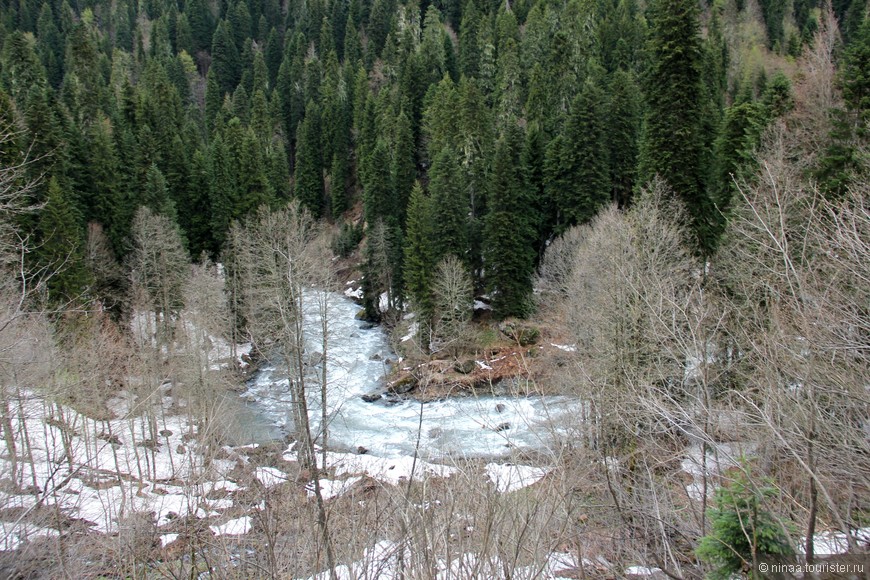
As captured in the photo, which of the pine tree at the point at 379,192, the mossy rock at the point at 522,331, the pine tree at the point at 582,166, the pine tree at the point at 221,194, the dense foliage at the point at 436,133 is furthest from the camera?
the pine tree at the point at 379,192

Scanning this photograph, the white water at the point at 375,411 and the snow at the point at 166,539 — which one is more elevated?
the snow at the point at 166,539

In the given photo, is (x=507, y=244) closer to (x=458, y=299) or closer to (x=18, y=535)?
(x=458, y=299)

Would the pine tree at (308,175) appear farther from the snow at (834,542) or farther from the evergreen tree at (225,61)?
the snow at (834,542)

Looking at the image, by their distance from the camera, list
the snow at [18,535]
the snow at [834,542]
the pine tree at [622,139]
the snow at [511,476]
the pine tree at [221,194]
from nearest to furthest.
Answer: the snow at [834,542] → the snow at [511,476] → the snow at [18,535] → the pine tree at [622,139] → the pine tree at [221,194]

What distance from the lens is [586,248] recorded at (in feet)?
88.9

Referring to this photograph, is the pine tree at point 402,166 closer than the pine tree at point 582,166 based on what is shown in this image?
No

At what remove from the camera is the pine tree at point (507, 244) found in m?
37.6

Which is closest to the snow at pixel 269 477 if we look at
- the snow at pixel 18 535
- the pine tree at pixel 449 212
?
the snow at pixel 18 535

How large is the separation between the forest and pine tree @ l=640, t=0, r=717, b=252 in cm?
13

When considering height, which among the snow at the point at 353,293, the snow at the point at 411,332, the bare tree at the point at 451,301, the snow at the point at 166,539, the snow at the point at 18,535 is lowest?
the snow at the point at 353,293

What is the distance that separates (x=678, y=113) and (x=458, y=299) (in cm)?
1504

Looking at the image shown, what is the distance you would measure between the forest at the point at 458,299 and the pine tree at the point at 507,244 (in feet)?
0.83

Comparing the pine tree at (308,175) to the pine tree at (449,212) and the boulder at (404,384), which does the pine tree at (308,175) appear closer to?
the pine tree at (449,212)

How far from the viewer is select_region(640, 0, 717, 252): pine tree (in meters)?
25.9
